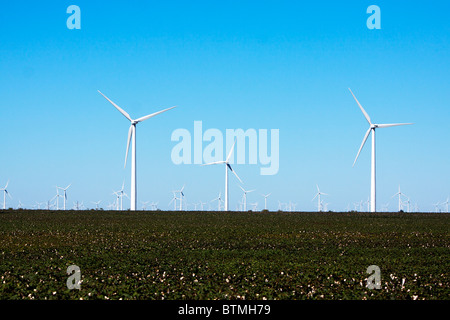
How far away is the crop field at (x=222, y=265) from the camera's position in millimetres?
17578

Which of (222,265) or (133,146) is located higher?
(133,146)

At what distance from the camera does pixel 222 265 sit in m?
22.8

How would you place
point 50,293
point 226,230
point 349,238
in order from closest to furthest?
point 50,293
point 349,238
point 226,230

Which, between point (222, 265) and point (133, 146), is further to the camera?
point (133, 146)

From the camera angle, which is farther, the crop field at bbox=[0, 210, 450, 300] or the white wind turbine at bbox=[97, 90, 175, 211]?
the white wind turbine at bbox=[97, 90, 175, 211]

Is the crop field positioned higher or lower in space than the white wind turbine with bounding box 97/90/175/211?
lower

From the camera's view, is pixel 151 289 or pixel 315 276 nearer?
pixel 151 289

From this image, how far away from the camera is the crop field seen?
1758cm

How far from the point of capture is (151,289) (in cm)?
1786

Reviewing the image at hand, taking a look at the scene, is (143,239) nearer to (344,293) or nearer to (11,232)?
(11,232)

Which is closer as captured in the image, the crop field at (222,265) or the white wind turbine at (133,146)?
the crop field at (222,265)

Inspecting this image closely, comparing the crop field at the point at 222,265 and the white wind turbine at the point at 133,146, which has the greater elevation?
the white wind turbine at the point at 133,146
